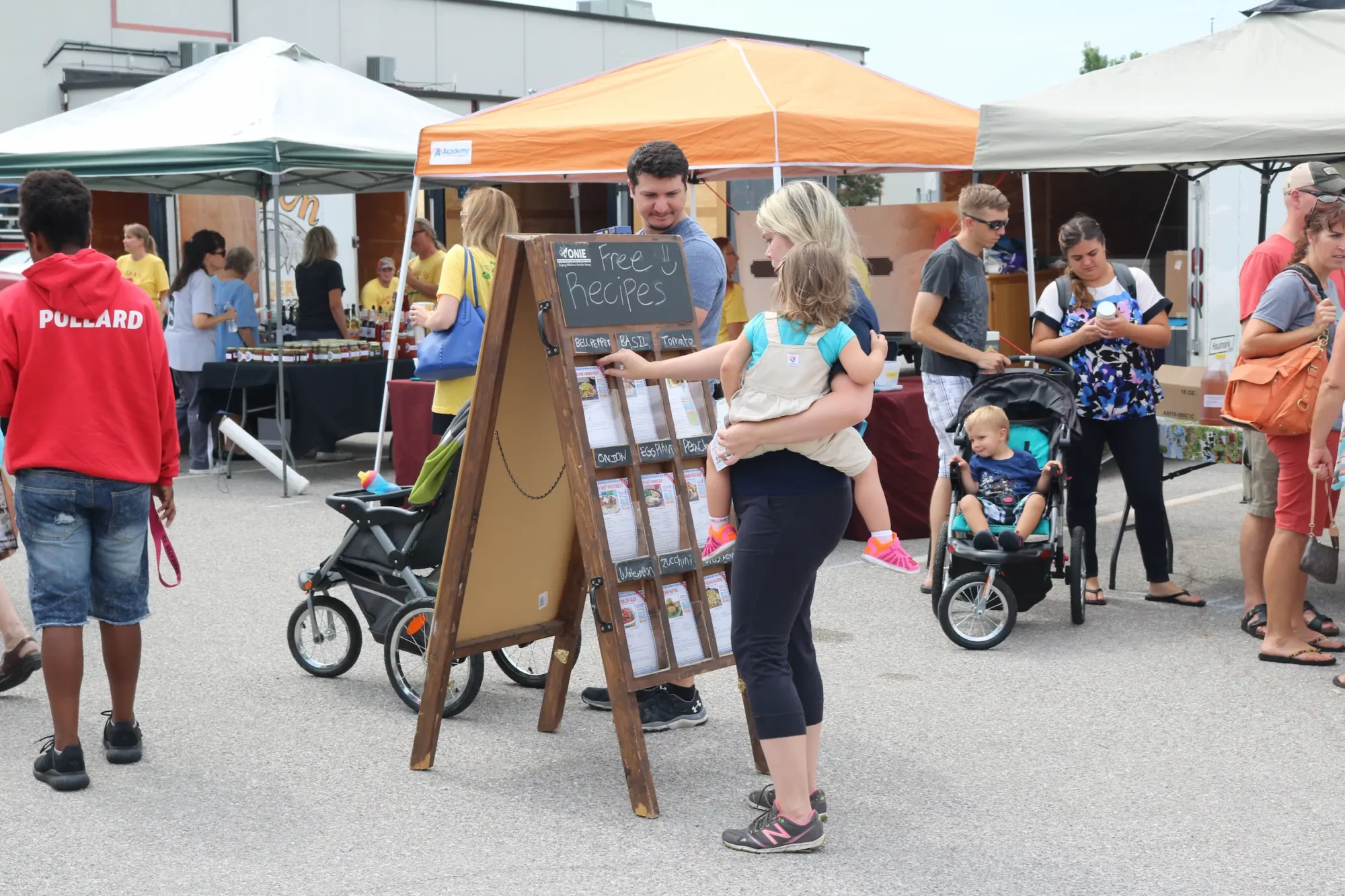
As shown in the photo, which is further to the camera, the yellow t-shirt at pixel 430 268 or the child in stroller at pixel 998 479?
the yellow t-shirt at pixel 430 268

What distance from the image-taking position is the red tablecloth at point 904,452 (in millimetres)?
8570

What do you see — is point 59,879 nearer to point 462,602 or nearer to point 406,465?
point 462,602

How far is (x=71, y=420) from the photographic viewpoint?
4.54 m

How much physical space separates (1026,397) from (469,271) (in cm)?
258

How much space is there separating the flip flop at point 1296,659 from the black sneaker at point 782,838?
2786 millimetres

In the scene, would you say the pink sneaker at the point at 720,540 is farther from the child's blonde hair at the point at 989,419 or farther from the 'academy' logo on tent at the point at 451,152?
the 'academy' logo on tent at the point at 451,152

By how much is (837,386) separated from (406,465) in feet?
22.7

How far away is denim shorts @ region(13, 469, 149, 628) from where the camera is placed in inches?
180

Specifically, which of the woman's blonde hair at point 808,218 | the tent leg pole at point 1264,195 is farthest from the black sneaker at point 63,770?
the tent leg pole at point 1264,195

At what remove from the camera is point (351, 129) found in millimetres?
11562

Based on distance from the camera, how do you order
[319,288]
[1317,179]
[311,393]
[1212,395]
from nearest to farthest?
[1317,179]
[1212,395]
[311,393]
[319,288]

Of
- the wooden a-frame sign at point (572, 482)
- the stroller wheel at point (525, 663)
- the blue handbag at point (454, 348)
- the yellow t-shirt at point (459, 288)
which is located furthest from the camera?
the blue handbag at point (454, 348)

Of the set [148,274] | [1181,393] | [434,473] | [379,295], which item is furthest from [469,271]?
[379,295]

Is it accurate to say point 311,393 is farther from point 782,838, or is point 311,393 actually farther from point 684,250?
point 782,838
